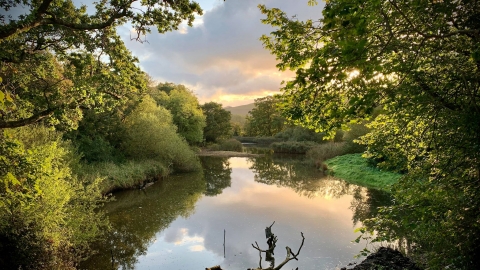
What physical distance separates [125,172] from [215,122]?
1528 inches

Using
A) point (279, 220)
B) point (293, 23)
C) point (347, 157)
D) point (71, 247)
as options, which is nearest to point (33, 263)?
point (71, 247)

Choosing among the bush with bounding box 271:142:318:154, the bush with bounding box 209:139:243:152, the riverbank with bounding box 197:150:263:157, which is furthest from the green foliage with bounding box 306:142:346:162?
the bush with bounding box 209:139:243:152

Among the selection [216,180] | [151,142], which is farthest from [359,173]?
[151,142]

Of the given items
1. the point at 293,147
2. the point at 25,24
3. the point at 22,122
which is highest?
the point at 25,24

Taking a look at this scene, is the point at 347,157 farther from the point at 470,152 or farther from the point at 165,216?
the point at 470,152

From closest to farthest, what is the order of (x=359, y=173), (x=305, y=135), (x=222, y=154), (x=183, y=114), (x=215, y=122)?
(x=359, y=173) → (x=183, y=114) → (x=222, y=154) → (x=305, y=135) → (x=215, y=122)

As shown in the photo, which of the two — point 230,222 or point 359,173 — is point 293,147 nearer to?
point 359,173

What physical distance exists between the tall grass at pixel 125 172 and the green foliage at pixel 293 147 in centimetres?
2884

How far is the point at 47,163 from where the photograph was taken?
328 inches

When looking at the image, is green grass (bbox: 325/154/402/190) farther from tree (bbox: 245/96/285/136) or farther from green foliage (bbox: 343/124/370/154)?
tree (bbox: 245/96/285/136)

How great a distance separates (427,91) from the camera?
13.9ft

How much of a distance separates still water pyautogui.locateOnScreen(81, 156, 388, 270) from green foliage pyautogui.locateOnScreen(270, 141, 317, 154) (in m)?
23.2

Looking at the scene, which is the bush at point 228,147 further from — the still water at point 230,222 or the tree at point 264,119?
the still water at point 230,222

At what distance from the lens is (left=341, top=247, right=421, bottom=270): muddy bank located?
7316 millimetres
